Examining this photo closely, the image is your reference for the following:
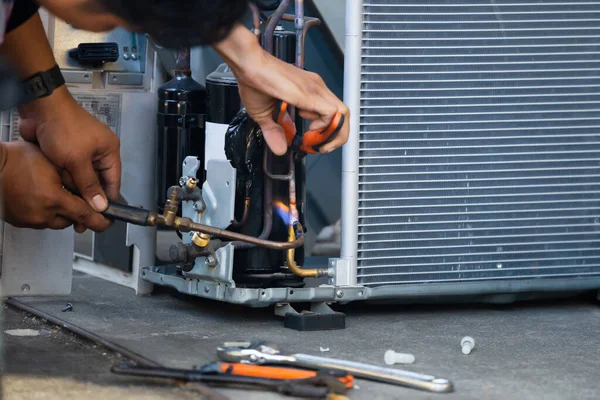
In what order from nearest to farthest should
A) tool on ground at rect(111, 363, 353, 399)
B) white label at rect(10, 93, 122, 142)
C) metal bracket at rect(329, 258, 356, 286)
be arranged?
tool on ground at rect(111, 363, 353, 399)
metal bracket at rect(329, 258, 356, 286)
white label at rect(10, 93, 122, 142)

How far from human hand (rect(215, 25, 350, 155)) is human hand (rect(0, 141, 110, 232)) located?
1.54ft

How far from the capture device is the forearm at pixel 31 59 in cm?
238

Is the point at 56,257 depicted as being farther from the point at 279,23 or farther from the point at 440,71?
the point at 440,71

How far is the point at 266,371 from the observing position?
2.16m

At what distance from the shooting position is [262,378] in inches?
83.5

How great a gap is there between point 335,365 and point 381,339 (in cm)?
42

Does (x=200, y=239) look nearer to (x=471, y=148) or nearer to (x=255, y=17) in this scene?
(x=255, y=17)

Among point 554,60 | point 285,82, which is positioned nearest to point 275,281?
point 285,82

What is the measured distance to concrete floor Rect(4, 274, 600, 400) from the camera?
2.24m

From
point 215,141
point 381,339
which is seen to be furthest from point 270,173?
point 381,339

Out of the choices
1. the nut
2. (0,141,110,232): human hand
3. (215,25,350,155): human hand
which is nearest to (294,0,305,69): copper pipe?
(215,25,350,155): human hand

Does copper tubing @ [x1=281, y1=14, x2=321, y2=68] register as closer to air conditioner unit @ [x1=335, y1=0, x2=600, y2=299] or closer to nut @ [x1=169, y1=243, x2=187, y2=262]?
air conditioner unit @ [x1=335, y1=0, x2=600, y2=299]

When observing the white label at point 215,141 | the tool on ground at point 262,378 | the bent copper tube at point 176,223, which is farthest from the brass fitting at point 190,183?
the tool on ground at point 262,378

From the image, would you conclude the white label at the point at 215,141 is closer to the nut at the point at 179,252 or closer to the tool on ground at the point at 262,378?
the nut at the point at 179,252
